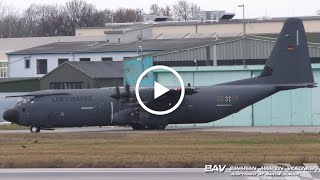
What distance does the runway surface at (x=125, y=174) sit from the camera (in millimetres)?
26047

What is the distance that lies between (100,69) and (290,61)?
3018 cm

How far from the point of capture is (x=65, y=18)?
160 meters

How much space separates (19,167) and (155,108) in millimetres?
23477

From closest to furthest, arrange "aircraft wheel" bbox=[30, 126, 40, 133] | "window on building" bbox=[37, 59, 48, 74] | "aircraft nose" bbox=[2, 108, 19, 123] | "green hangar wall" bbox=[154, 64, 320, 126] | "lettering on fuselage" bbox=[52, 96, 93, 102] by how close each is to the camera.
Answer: "lettering on fuselage" bbox=[52, 96, 93, 102]
"aircraft nose" bbox=[2, 108, 19, 123]
"aircraft wheel" bbox=[30, 126, 40, 133]
"green hangar wall" bbox=[154, 64, 320, 126]
"window on building" bbox=[37, 59, 48, 74]

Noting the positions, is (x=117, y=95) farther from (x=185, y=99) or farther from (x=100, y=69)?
(x=100, y=69)

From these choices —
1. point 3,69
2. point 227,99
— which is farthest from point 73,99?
point 3,69

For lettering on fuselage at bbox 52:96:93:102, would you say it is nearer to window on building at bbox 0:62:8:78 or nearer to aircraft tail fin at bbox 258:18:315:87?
aircraft tail fin at bbox 258:18:315:87

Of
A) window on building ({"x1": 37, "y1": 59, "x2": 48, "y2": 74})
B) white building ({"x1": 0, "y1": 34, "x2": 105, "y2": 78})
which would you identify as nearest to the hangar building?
window on building ({"x1": 37, "y1": 59, "x2": 48, "y2": 74})

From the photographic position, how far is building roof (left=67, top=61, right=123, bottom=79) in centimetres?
8062

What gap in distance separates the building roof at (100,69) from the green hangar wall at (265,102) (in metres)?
17.2

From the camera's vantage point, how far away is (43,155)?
118 feet

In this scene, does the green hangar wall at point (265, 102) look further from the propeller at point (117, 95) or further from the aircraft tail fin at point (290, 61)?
the propeller at point (117, 95)

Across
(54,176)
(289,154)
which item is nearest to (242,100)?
(289,154)

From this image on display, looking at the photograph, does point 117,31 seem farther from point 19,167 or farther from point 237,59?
point 19,167
